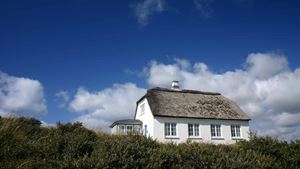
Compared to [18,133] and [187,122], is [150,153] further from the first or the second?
[187,122]

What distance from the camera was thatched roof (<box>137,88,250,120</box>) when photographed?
35469 millimetres

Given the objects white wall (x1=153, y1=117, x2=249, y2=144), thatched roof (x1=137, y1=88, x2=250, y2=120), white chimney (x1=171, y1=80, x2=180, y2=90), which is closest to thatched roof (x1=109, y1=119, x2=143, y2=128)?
thatched roof (x1=137, y1=88, x2=250, y2=120)

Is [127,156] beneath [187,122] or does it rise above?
beneath

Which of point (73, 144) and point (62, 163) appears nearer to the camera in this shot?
point (62, 163)

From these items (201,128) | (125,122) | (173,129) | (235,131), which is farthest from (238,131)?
(125,122)

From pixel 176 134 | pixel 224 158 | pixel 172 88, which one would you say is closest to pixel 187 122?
pixel 176 134

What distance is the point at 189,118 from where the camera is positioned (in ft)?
116

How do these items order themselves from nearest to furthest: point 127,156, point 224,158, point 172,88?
point 127,156 < point 224,158 < point 172,88

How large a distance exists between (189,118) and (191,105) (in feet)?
8.44

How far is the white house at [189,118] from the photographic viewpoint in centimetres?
3444

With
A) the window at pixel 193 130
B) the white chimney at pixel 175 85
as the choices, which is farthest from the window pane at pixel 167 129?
the white chimney at pixel 175 85

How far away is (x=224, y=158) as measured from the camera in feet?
35.3

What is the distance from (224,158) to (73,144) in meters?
5.33

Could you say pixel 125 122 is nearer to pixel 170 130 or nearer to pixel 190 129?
pixel 170 130
